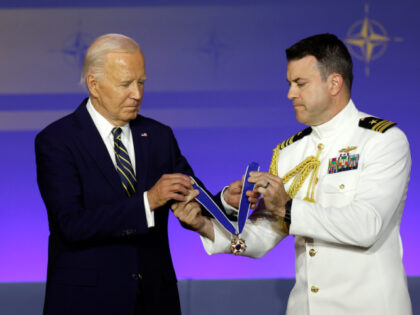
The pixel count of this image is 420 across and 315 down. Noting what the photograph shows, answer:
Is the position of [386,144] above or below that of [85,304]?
above

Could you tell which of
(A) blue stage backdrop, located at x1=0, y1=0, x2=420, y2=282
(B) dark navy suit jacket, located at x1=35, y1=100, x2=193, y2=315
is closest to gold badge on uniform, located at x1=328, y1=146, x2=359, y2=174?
(B) dark navy suit jacket, located at x1=35, y1=100, x2=193, y2=315

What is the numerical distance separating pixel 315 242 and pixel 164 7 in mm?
2939

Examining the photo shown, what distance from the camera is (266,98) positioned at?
4.75m

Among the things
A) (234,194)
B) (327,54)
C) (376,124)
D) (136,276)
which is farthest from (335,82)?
(136,276)

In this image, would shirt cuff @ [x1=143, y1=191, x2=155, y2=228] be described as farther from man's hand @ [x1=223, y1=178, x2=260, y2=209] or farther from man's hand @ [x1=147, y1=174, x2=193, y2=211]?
man's hand @ [x1=223, y1=178, x2=260, y2=209]

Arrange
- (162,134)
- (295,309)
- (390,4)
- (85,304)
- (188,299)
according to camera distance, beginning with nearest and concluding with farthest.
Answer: (85,304) < (295,309) < (162,134) < (188,299) < (390,4)

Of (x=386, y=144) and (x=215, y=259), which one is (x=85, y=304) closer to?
(x=386, y=144)

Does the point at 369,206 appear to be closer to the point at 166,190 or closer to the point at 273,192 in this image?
the point at 273,192

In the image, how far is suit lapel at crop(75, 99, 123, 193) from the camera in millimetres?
2275

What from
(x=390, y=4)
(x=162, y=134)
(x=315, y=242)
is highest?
(x=390, y=4)

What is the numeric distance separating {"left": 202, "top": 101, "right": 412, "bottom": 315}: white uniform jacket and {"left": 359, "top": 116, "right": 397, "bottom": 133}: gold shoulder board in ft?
0.05

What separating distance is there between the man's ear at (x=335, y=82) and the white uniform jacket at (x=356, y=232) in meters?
0.14

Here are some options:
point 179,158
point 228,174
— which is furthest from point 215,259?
point 179,158

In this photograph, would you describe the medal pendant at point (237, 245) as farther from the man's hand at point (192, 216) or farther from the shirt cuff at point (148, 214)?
the shirt cuff at point (148, 214)
